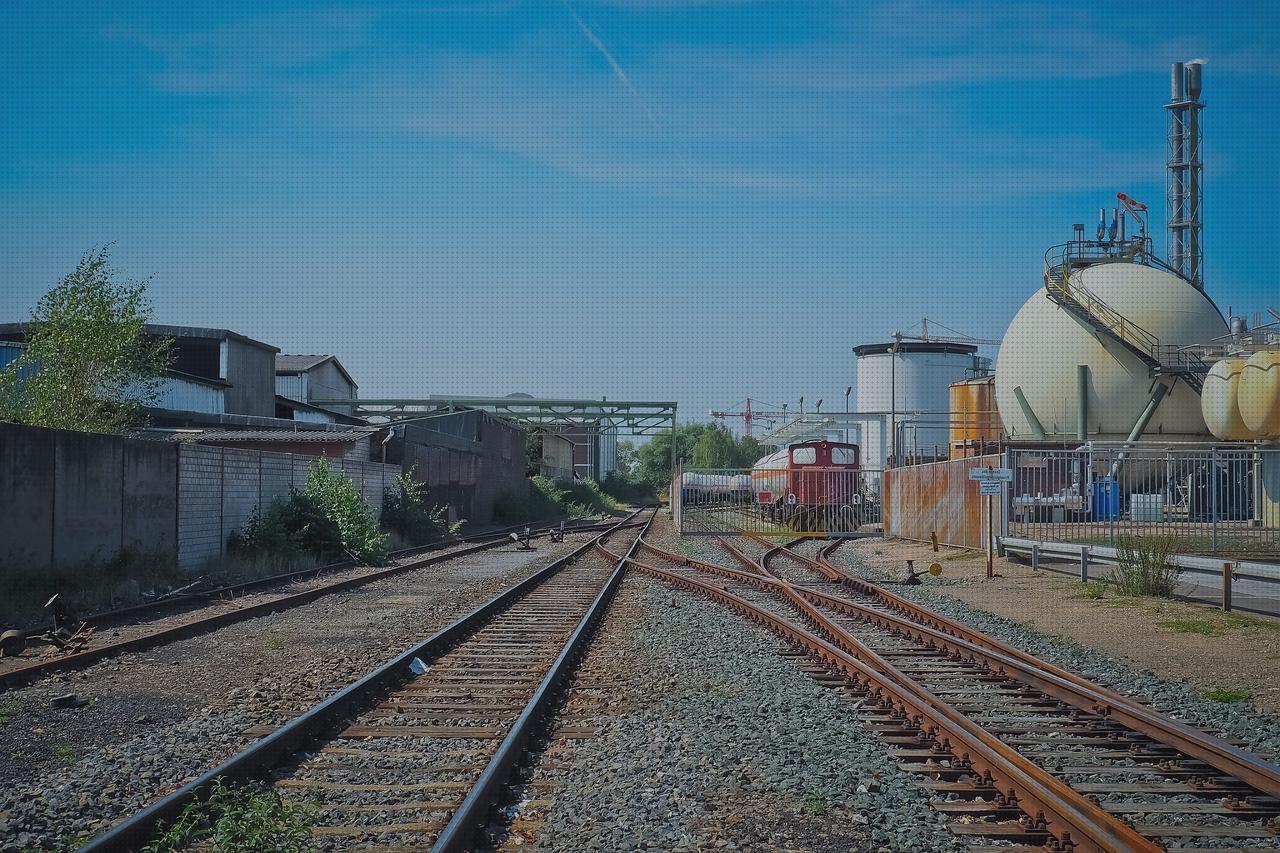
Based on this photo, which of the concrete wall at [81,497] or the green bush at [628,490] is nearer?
the concrete wall at [81,497]

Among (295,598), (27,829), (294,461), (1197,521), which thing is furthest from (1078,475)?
(27,829)

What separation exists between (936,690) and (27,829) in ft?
20.7

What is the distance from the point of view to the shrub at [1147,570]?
14469 mm

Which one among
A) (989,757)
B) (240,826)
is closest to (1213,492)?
(989,757)

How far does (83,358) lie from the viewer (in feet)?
64.2

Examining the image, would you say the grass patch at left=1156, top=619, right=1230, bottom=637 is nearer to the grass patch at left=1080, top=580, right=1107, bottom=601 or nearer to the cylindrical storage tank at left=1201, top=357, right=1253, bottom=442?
the grass patch at left=1080, top=580, right=1107, bottom=601

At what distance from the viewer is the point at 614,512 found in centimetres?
A: 5994

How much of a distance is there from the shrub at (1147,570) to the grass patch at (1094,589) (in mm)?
247

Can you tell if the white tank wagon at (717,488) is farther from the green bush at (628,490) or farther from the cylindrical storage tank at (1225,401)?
the green bush at (628,490)

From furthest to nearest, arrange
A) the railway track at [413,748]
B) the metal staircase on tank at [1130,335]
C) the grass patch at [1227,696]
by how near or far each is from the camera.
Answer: the metal staircase on tank at [1130,335], the grass patch at [1227,696], the railway track at [413,748]

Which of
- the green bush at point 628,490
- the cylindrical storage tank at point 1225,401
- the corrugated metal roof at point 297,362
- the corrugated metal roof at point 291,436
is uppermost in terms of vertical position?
the corrugated metal roof at point 297,362

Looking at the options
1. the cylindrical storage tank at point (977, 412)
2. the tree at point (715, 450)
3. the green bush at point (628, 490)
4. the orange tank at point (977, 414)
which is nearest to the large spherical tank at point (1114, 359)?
the orange tank at point (977, 414)

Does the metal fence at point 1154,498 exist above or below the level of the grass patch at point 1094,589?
above

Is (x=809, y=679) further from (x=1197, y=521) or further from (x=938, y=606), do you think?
(x=1197, y=521)
